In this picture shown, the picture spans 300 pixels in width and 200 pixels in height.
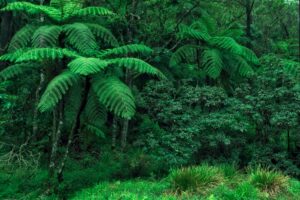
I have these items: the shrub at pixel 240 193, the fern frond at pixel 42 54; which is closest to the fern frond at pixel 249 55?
the shrub at pixel 240 193

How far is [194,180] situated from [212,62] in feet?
16.0

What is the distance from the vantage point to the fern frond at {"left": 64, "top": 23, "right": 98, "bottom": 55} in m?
8.66

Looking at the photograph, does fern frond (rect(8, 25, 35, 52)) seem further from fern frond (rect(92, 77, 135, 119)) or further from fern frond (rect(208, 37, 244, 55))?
fern frond (rect(208, 37, 244, 55))

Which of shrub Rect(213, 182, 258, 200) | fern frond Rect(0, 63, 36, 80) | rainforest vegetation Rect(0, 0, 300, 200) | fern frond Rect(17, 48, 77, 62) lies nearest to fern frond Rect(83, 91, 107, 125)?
rainforest vegetation Rect(0, 0, 300, 200)

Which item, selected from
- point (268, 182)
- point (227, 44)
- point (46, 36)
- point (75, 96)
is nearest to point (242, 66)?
point (227, 44)

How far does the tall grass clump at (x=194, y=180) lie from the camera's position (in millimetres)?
8555

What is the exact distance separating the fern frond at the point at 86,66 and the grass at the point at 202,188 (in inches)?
98.1

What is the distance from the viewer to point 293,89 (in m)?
10.7

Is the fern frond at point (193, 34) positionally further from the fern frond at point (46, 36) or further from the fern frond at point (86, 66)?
the fern frond at point (86, 66)

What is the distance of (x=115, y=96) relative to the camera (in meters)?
7.66

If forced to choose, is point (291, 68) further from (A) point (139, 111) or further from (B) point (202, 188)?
(B) point (202, 188)

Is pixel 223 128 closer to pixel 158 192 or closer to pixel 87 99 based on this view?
pixel 158 192

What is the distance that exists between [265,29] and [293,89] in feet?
32.5

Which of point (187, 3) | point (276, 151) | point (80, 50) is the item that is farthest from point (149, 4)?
point (276, 151)
